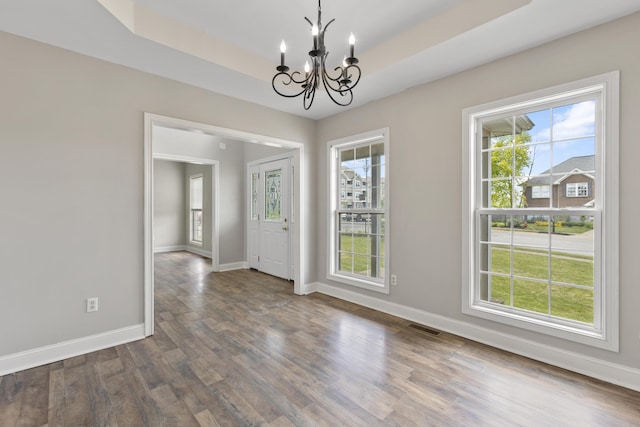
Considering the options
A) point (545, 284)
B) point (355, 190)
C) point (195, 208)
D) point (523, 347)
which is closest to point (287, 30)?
point (355, 190)

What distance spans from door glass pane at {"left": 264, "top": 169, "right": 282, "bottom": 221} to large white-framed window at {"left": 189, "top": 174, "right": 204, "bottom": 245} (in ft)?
11.0

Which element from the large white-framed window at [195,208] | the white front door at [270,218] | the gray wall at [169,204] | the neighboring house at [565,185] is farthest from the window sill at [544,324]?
the gray wall at [169,204]

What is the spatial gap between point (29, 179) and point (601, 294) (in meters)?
4.60

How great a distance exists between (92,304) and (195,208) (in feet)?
20.2

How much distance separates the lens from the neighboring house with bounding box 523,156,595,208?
2330mm

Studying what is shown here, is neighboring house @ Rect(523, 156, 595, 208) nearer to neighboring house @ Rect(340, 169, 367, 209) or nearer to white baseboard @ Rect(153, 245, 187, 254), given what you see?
neighboring house @ Rect(340, 169, 367, 209)

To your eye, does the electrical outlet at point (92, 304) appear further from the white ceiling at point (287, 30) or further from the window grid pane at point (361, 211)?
the window grid pane at point (361, 211)

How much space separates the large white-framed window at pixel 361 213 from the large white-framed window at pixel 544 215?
103 cm

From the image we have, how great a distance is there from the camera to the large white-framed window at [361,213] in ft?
12.3

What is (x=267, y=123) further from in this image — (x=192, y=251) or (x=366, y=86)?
(x=192, y=251)

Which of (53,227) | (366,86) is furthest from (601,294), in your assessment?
(53,227)

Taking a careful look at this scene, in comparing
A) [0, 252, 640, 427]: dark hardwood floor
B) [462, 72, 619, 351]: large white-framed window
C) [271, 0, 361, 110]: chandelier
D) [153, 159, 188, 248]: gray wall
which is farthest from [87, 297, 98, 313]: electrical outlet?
[153, 159, 188, 248]: gray wall

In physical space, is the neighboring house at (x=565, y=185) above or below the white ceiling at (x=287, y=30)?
below

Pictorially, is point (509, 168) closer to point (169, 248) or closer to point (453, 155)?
point (453, 155)
